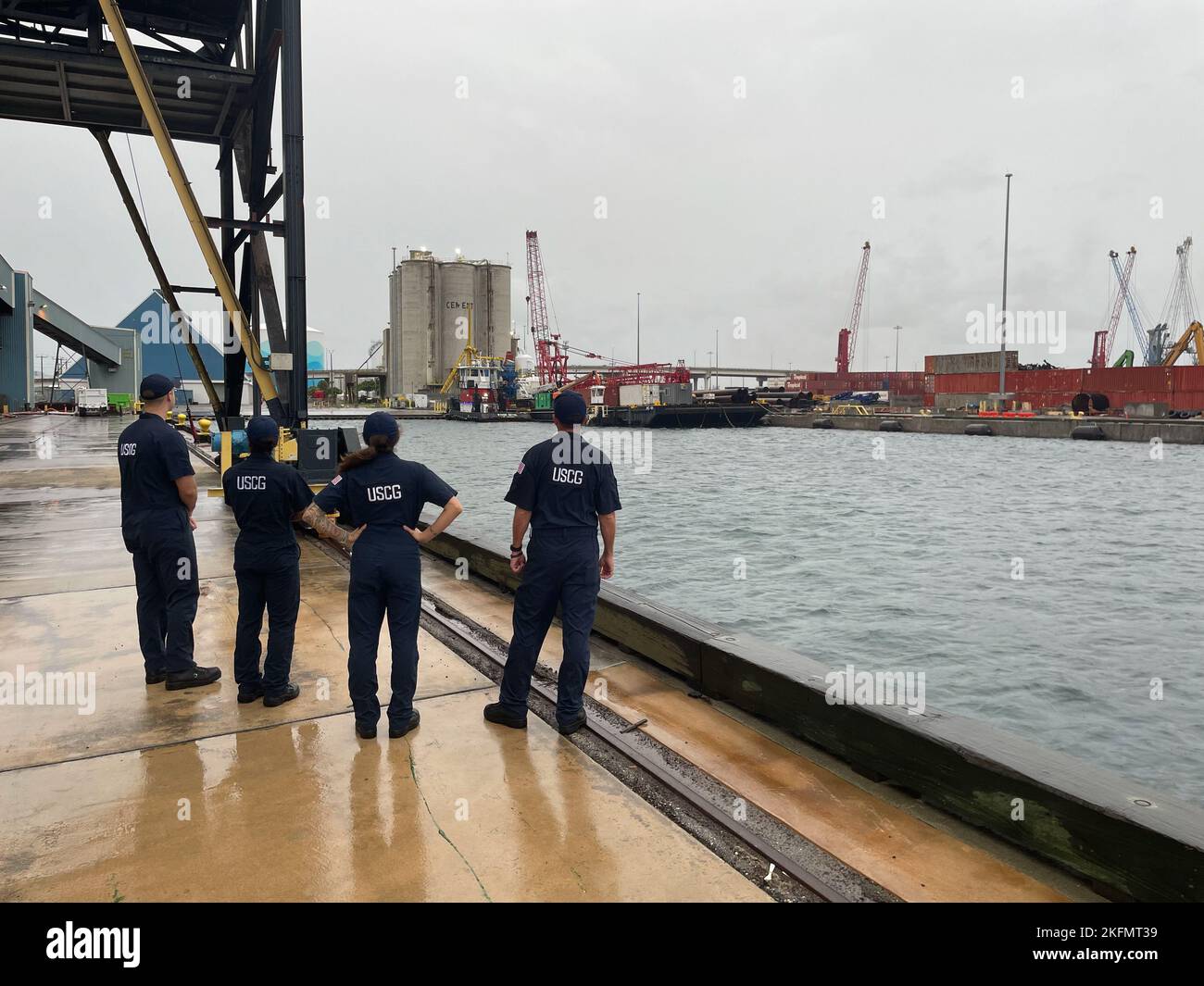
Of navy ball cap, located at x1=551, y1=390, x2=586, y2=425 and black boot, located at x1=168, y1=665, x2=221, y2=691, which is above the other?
navy ball cap, located at x1=551, y1=390, x2=586, y2=425

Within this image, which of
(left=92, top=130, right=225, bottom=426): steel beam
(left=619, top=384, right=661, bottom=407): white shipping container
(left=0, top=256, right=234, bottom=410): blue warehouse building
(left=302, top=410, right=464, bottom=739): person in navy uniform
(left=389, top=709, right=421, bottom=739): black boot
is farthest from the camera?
(left=619, top=384, right=661, bottom=407): white shipping container

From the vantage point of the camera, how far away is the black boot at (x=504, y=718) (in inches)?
189

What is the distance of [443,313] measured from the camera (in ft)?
481

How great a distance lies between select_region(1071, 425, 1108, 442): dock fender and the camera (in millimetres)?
46094

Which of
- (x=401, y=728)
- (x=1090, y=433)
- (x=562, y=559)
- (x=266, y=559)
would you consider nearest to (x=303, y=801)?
(x=401, y=728)

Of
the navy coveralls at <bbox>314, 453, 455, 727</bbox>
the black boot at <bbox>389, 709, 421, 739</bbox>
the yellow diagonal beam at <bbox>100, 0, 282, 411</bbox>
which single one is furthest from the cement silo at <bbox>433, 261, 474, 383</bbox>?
the black boot at <bbox>389, 709, 421, 739</bbox>

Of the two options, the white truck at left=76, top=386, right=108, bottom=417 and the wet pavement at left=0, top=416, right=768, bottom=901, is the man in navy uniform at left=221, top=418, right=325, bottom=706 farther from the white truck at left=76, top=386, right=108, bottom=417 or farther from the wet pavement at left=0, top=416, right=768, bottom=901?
the white truck at left=76, top=386, right=108, bottom=417

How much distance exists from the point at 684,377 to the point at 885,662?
74.4 metres

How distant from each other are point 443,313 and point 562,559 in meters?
148

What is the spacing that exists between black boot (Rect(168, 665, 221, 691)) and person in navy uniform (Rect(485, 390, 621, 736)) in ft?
6.72

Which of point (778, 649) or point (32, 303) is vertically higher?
point (32, 303)

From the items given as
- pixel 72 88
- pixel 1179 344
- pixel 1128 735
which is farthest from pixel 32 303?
pixel 1179 344

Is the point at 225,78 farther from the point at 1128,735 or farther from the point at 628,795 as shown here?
the point at 1128,735
